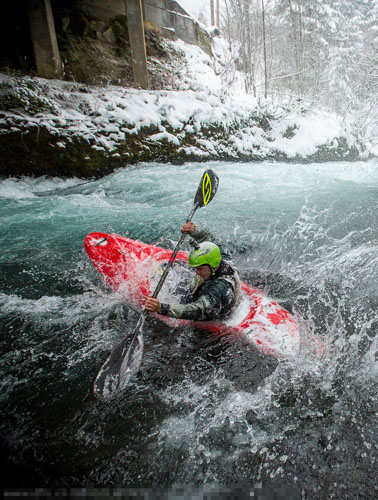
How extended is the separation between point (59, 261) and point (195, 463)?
9.83 feet

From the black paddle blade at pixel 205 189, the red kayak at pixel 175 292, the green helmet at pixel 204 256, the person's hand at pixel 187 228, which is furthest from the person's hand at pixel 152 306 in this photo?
Result: the black paddle blade at pixel 205 189

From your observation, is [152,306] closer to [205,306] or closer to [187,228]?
[205,306]

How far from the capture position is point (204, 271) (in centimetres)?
252

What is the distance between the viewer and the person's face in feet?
8.15

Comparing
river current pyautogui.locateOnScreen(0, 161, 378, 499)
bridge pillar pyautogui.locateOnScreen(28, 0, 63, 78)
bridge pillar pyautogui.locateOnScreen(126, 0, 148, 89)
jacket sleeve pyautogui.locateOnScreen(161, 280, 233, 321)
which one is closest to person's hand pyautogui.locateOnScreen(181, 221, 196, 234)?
jacket sleeve pyautogui.locateOnScreen(161, 280, 233, 321)

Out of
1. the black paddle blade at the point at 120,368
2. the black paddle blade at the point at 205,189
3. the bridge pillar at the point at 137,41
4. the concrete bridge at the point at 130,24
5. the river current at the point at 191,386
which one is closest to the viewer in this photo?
the river current at the point at 191,386

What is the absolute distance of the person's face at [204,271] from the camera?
2.48m

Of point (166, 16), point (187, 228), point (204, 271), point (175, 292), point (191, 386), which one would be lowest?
point (191, 386)

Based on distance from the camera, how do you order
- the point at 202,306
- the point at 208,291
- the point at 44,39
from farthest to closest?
the point at 44,39 → the point at 208,291 → the point at 202,306

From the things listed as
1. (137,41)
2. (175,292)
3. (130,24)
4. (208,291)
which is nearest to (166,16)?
(130,24)

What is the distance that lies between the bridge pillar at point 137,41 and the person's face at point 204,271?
8045mm

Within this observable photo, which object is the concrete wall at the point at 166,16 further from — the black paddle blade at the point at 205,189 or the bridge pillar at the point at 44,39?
the black paddle blade at the point at 205,189

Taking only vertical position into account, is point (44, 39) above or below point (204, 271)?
above

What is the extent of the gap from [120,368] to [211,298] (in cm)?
91
